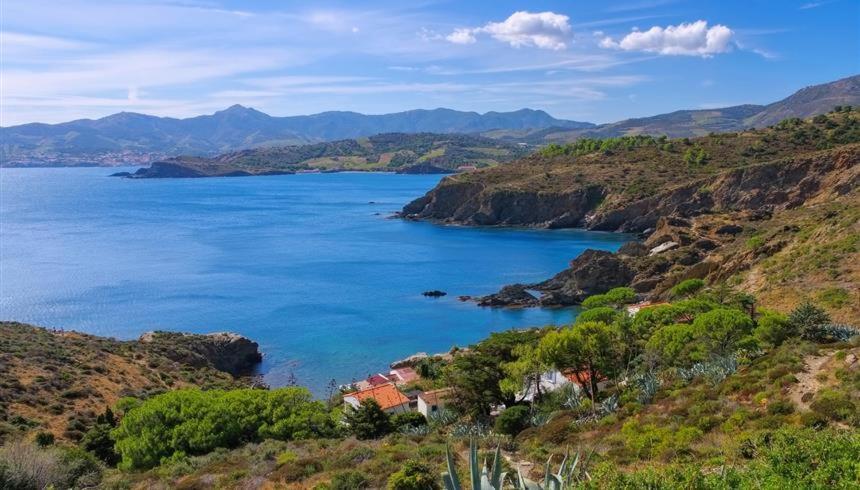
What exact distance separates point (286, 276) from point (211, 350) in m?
28.8

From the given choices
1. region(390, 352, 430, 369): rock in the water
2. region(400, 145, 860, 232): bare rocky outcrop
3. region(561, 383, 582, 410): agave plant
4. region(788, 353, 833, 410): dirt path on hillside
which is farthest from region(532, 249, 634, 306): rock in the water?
region(788, 353, 833, 410): dirt path on hillside

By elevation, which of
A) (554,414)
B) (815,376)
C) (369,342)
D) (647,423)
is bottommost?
(369,342)

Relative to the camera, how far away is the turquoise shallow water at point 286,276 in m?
51.3

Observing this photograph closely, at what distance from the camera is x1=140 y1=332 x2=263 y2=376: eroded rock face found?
138 feet

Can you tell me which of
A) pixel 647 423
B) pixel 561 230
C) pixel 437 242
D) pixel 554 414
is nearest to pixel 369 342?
pixel 554 414

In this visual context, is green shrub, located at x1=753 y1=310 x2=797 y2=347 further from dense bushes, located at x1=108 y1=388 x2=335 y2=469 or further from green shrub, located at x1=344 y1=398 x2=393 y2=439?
dense bushes, located at x1=108 y1=388 x2=335 y2=469

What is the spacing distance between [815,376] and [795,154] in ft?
273

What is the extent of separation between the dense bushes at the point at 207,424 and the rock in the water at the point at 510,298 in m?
35.6

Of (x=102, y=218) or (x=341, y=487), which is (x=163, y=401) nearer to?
(x=341, y=487)

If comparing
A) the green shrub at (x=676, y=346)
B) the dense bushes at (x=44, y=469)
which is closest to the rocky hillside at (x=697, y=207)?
the green shrub at (x=676, y=346)

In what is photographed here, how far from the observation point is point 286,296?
6425 cm

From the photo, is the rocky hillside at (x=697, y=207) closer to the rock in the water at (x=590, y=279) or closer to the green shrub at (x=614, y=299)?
the rock in the water at (x=590, y=279)

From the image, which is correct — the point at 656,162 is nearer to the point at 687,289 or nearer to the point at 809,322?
the point at 687,289

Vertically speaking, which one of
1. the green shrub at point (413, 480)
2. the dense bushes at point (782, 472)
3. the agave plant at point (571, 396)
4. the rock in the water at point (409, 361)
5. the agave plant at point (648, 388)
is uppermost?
the dense bushes at point (782, 472)
